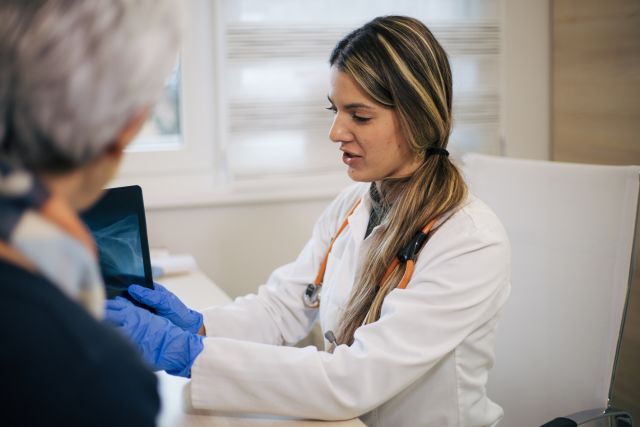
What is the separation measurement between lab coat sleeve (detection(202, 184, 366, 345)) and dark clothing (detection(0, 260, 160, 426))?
41.4 inches

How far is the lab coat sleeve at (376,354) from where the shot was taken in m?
1.14

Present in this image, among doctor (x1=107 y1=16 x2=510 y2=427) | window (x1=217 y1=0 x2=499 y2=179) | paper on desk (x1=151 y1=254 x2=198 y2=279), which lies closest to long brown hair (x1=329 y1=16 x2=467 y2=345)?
doctor (x1=107 y1=16 x2=510 y2=427)

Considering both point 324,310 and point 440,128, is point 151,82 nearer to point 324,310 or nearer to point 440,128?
point 440,128

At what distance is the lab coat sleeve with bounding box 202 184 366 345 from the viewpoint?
1.59 meters

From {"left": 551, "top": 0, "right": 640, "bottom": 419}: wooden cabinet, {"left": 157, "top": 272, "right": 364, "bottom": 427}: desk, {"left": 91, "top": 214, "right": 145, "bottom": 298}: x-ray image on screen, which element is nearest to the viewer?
{"left": 157, "top": 272, "right": 364, "bottom": 427}: desk

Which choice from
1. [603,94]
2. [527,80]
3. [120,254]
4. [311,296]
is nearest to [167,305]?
[120,254]

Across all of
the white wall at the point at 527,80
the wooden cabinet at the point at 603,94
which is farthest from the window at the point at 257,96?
the wooden cabinet at the point at 603,94

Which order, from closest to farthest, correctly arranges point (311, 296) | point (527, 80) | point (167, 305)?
point (167, 305), point (311, 296), point (527, 80)

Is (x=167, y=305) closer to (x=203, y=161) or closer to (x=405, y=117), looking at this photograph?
(x=405, y=117)

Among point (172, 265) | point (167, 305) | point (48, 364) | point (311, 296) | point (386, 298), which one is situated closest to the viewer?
point (48, 364)

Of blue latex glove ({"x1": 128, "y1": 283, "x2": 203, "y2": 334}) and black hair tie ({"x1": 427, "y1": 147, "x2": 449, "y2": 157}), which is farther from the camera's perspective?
black hair tie ({"x1": 427, "y1": 147, "x2": 449, "y2": 157})

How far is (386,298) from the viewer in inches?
49.0

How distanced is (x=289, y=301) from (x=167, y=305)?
0.36 meters

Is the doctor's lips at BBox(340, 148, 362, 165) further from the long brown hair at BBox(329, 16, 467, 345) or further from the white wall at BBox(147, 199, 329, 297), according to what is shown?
the white wall at BBox(147, 199, 329, 297)
